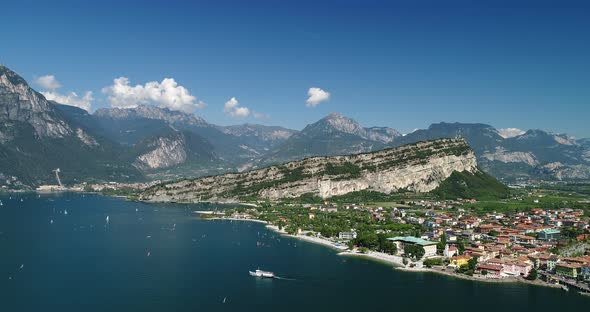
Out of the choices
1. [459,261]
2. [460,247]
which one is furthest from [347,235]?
[459,261]

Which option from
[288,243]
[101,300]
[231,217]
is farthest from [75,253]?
[231,217]

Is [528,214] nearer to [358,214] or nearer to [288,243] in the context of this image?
[358,214]

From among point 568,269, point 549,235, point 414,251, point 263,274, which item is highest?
point 549,235

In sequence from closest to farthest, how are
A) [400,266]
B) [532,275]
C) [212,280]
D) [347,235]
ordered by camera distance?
[212,280]
[532,275]
[400,266]
[347,235]

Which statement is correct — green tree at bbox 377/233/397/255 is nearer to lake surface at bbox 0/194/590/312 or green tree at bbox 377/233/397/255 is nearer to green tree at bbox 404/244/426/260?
green tree at bbox 404/244/426/260

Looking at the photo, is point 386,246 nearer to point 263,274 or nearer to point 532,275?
point 532,275

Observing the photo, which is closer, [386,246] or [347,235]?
[386,246]

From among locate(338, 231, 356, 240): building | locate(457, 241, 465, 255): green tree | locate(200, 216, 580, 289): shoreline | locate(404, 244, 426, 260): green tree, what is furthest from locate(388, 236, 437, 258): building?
locate(338, 231, 356, 240): building
